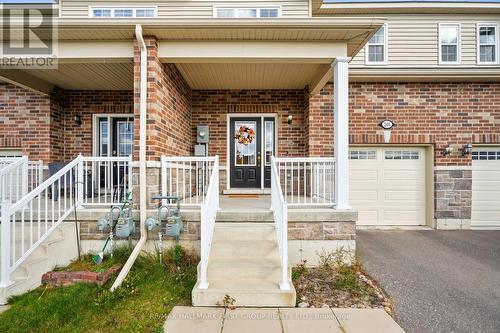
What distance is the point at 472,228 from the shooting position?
264 inches

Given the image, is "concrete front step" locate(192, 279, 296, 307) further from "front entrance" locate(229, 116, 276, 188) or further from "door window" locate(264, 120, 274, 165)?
"door window" locate(264, 120, 274, 165)

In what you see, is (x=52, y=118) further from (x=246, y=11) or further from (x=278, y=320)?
(x=278, y=320)

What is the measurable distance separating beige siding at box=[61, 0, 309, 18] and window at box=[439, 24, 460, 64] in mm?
3456

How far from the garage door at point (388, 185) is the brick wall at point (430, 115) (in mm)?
408

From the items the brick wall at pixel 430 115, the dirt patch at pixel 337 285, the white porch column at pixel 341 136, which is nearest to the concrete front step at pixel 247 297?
the dirt patch at pixel 337 285

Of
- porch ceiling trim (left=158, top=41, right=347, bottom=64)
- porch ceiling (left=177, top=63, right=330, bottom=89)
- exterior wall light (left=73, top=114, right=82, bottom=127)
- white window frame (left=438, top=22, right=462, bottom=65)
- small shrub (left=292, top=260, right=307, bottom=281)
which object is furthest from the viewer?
white window frame (left=438, top=22, right=462, bottom=65)

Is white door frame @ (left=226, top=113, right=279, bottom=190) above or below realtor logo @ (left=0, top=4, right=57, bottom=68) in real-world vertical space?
below

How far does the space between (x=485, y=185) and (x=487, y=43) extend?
11.7 ft

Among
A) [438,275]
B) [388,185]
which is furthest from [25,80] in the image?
[388,185]

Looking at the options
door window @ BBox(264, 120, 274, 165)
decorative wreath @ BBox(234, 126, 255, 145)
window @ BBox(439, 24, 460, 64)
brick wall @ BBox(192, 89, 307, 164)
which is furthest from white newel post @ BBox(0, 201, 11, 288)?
window @ BBox(439, 24, 460, 64)

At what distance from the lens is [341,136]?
4.32m

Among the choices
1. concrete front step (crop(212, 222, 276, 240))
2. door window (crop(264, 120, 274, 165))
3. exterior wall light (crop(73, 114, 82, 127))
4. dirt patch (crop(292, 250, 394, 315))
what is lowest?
dirt patch (crop(292, 250, 394, 315))

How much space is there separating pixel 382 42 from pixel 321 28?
12.2ft

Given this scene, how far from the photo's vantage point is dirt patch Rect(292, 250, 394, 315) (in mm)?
3205
